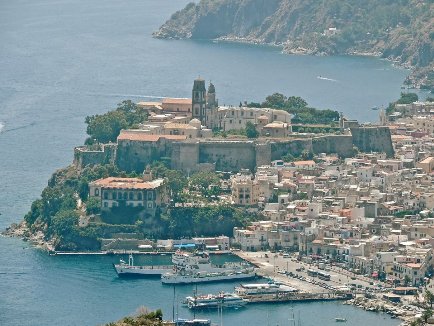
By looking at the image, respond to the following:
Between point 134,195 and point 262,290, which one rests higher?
point 134,195

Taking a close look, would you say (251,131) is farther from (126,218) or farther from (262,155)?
(126,218)

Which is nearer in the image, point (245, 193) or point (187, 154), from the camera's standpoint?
point (245, 193)

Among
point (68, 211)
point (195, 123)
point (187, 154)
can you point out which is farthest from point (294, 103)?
point (68, 211)

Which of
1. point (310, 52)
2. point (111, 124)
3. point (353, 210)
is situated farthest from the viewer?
point (310, 52)

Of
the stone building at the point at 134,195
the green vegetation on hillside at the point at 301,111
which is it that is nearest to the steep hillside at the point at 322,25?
the green vegetation on hillside at the point at 301,111

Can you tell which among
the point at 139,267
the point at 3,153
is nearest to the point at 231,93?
the point at 3,153

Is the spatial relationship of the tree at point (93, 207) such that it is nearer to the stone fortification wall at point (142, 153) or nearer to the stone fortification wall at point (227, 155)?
the stone fortification wall at point (142, 153)

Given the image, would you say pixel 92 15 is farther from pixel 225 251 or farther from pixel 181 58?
pixel 225 251

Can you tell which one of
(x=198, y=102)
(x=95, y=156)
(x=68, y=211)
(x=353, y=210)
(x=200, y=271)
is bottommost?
(x=200, y=271)
